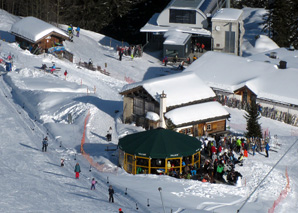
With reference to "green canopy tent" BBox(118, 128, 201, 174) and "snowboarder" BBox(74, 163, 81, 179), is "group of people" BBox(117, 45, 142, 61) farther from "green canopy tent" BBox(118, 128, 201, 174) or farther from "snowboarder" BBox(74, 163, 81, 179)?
"snowboarder" BBox(74, 163, 81, 179)

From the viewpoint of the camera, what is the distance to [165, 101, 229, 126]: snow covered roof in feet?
184

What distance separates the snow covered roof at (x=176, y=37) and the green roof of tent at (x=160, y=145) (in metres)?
34.6

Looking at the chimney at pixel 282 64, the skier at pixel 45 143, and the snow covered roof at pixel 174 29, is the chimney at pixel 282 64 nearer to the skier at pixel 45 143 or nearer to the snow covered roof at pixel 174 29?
the snow covered roof at pixel 174 29

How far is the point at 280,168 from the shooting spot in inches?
2055

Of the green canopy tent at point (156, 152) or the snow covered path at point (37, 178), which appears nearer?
the snow covered path at point (37, 178)

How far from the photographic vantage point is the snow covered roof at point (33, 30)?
7825 cm

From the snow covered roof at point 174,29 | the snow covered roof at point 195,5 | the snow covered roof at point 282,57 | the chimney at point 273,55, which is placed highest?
the snow covered roof at point 195,5

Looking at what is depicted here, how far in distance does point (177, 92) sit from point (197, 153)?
983cm

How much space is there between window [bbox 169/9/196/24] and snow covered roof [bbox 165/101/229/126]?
30.9m

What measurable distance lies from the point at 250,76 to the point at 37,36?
23.8m

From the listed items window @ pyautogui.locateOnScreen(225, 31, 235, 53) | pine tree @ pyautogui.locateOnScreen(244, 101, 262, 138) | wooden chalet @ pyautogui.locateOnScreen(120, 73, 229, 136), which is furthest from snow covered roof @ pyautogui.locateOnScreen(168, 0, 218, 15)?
pine tree @ pyautogui.locateOnScreen(244, 101, 262, 138)

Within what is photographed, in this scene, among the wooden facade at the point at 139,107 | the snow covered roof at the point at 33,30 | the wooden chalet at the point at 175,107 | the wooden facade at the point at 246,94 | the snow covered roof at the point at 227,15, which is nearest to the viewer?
the wooden chalet at the point at 175,107

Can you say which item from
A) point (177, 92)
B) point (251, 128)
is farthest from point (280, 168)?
point (177, 92)

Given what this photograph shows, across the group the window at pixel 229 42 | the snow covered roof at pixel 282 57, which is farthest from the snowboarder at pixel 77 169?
the window at pixel 229 42
